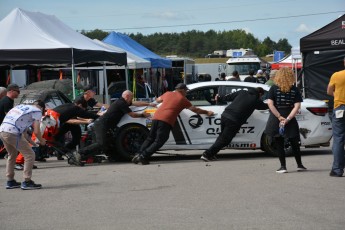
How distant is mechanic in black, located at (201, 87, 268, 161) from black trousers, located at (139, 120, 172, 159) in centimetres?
93

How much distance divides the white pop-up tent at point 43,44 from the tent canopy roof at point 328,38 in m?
6.11

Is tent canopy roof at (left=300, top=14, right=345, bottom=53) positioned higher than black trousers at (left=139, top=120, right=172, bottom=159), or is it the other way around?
tent canopy roof at (left=300, top=14, right=345, bottom=53)

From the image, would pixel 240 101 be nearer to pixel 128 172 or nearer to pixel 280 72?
pixel 280 72

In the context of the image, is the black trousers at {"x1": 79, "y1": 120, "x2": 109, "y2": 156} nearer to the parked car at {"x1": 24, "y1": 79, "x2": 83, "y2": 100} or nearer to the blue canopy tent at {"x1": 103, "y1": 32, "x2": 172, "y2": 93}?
the parked car at {"x1": 24, "y1": 79, "x2": 83, "y2": 100}

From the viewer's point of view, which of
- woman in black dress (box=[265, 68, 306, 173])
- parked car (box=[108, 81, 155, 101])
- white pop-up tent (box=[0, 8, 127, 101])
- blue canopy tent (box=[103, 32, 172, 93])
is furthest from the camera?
blue canopy tent (box=[103, 32, 172, 93])

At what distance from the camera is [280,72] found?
36.2ft

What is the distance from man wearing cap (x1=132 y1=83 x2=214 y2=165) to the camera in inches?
492

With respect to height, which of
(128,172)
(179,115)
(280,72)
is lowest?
(128,172)

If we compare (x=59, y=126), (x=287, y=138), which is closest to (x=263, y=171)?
(x=287, y=138)

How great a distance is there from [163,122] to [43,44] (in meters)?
5.59

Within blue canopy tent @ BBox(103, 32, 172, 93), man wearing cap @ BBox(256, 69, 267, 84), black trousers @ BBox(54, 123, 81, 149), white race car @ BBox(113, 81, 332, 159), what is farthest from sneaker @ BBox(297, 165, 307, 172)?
blue canopy tent @ BBox(103, 32, 172, 93)

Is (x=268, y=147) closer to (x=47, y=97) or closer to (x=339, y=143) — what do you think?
(x=339, y=143)

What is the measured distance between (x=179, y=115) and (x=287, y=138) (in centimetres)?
282

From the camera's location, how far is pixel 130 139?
13.1 m
